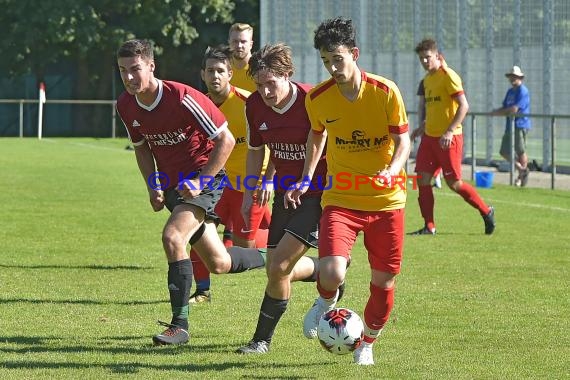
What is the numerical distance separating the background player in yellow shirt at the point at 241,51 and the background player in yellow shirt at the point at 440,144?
3411 mm

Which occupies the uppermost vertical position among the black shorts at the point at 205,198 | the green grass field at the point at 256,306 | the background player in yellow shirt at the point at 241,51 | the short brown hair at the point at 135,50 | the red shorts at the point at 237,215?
the background player in yellow shirt at the point at 241,51

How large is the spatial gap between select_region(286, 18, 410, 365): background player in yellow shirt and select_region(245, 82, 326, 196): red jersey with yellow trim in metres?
0.66

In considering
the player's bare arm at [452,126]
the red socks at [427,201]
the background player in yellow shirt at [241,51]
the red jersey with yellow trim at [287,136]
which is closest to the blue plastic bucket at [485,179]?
the red socks at [427,201]

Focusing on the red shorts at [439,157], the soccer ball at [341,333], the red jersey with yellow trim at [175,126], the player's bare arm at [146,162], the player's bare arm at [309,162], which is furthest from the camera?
the red shorts at [439,157]

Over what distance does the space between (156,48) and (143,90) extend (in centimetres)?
3958

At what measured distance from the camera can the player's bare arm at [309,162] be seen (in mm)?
7789

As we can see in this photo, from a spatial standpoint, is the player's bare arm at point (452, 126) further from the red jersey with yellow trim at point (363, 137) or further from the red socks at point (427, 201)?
the red jersey with yellow trim at point (363, 137)

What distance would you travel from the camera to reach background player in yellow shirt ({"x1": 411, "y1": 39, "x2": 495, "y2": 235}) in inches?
592

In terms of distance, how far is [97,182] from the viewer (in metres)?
24.0

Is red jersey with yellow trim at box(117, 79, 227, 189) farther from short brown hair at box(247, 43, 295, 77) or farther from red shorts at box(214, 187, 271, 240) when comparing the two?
red shorts at box(214, 187, 271, 240)

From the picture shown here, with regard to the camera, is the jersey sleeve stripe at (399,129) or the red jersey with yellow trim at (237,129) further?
the red jersey with yellow trim at (237,129)

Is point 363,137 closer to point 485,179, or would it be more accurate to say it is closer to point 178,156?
point 178,156

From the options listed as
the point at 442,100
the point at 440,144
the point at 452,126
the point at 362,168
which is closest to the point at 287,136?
the point at 362,168

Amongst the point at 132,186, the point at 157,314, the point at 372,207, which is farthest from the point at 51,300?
the point at 132,186
